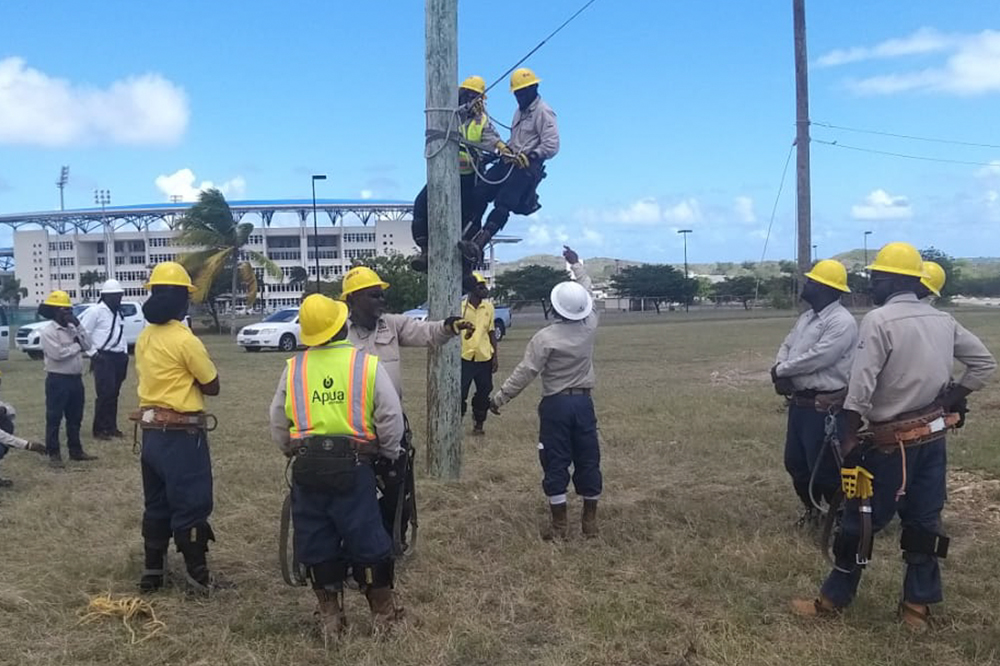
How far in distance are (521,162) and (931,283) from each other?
10.0 feet

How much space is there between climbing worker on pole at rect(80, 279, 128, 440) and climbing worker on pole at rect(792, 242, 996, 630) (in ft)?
28.0

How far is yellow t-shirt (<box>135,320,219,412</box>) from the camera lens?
521cm

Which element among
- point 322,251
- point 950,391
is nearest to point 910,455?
point 950,391

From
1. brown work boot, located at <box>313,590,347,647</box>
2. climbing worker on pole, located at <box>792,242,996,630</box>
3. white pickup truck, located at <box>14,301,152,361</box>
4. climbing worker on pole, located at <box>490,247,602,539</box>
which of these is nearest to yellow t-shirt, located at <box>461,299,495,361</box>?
climbing worker on pole, located at <box>490,247,602,539</box>

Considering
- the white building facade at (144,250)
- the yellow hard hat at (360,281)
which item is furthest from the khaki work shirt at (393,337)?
the white building facade at (144,250)

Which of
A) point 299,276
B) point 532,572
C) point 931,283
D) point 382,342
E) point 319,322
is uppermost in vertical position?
point 299,276

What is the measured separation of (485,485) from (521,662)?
3590 millimetres

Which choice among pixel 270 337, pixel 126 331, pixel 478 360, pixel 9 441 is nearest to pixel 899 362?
pixel 9 441

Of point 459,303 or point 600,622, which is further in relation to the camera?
point 459,303

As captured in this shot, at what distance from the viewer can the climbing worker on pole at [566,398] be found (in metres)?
6.26

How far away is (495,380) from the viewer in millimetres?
18000

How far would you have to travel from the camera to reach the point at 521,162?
7055mm

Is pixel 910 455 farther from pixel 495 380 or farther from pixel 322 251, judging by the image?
pixel 322 251

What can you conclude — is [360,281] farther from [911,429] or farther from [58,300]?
[58,300]
